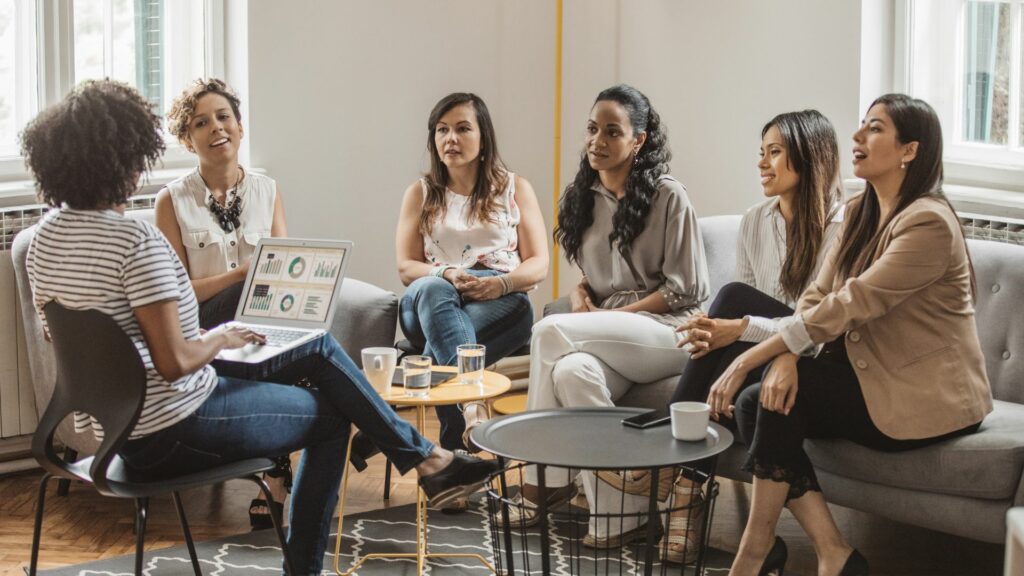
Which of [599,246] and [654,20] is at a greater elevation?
[654,20]

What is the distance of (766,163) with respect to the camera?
11.1 feet

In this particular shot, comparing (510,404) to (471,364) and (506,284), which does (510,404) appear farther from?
(471,364)

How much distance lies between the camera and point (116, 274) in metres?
2.36

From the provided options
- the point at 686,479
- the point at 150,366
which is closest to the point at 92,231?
the point at 150,366

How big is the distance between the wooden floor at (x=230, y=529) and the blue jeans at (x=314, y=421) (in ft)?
2.19

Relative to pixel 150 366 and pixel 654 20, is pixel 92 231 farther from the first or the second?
pixel 654 20

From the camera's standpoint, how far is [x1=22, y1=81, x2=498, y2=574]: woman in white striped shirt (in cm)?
236

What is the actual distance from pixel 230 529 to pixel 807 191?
5.92ft

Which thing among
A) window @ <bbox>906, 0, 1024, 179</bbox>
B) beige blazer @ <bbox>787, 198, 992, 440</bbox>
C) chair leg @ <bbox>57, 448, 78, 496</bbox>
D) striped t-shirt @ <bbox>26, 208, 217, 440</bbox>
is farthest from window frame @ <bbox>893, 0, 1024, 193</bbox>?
chair leg @ <bbox>57, 448, 78, 496</bbox>

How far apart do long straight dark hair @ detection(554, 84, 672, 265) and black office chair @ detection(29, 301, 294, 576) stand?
1.46 m

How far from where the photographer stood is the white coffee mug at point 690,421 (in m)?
2.36

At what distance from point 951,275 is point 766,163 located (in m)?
0.75

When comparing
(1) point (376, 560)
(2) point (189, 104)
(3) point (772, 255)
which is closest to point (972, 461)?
(3) point (772, 255)

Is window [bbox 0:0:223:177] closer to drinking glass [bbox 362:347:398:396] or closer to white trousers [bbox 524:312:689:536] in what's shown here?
drinking glass [bbox 362:347:398:396]
